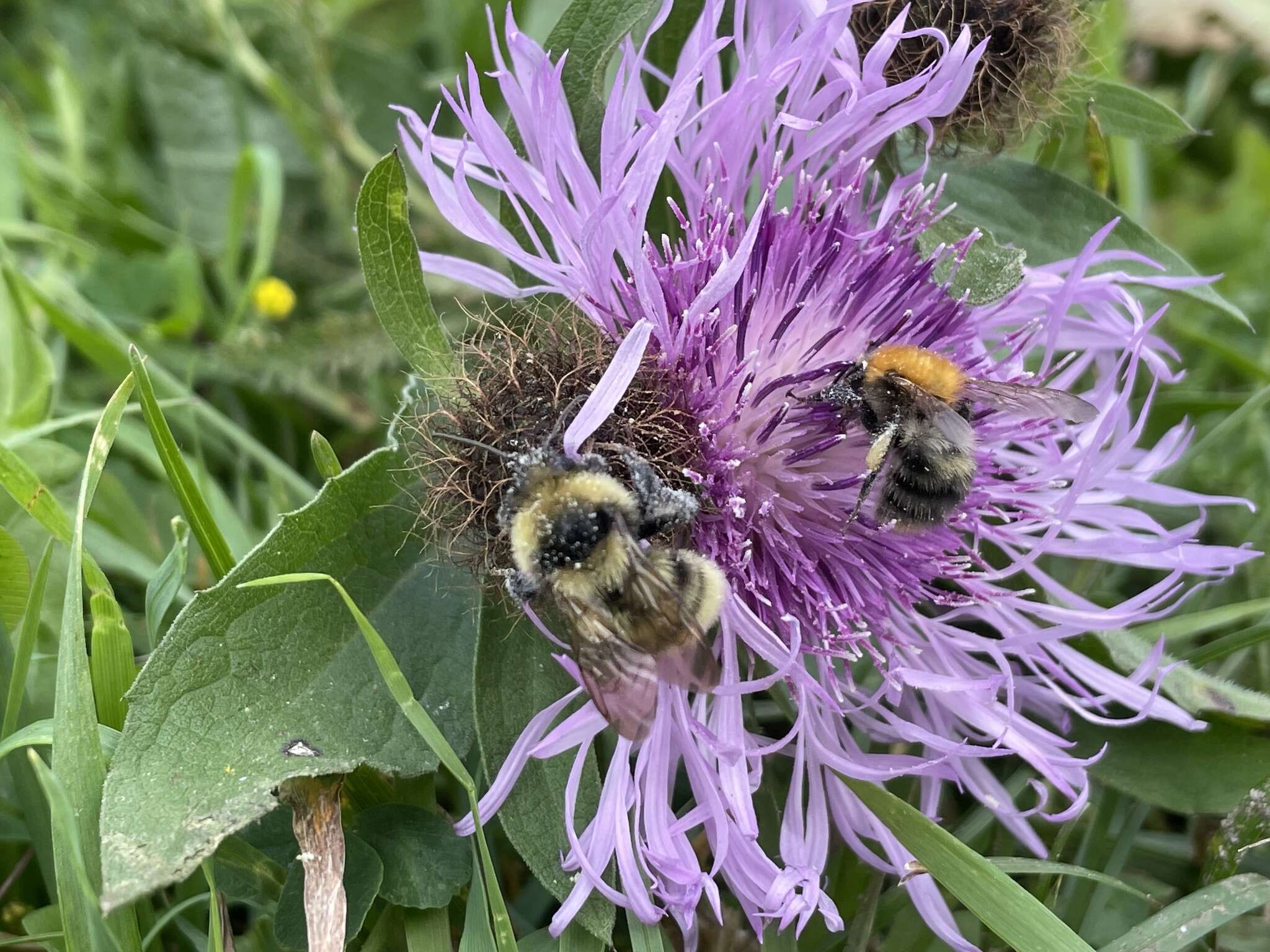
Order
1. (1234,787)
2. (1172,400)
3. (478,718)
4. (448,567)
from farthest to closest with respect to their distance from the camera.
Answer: (1172,400) → (1234,787) → (448,567) → (478,718)

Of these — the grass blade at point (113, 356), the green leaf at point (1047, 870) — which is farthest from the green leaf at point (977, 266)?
the grass blade at point (113, 356)

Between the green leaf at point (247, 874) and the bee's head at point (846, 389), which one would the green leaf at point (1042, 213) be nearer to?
the bee's head at point (846, 389)

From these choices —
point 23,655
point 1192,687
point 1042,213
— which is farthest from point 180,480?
point 1192,687

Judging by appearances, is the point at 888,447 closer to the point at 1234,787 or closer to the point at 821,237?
the point at 821,237

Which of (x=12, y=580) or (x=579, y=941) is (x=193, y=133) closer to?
(x=12, y=580)

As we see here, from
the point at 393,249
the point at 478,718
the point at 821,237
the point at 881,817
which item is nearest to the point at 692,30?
the point at 821,237

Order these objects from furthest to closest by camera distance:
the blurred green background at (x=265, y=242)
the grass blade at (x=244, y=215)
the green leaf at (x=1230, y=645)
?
1. the grass blade at (x=244, y=215)
2. the blurred green background at (x=265, y=242)
3. the green leaf at (x=1230, y=645)
